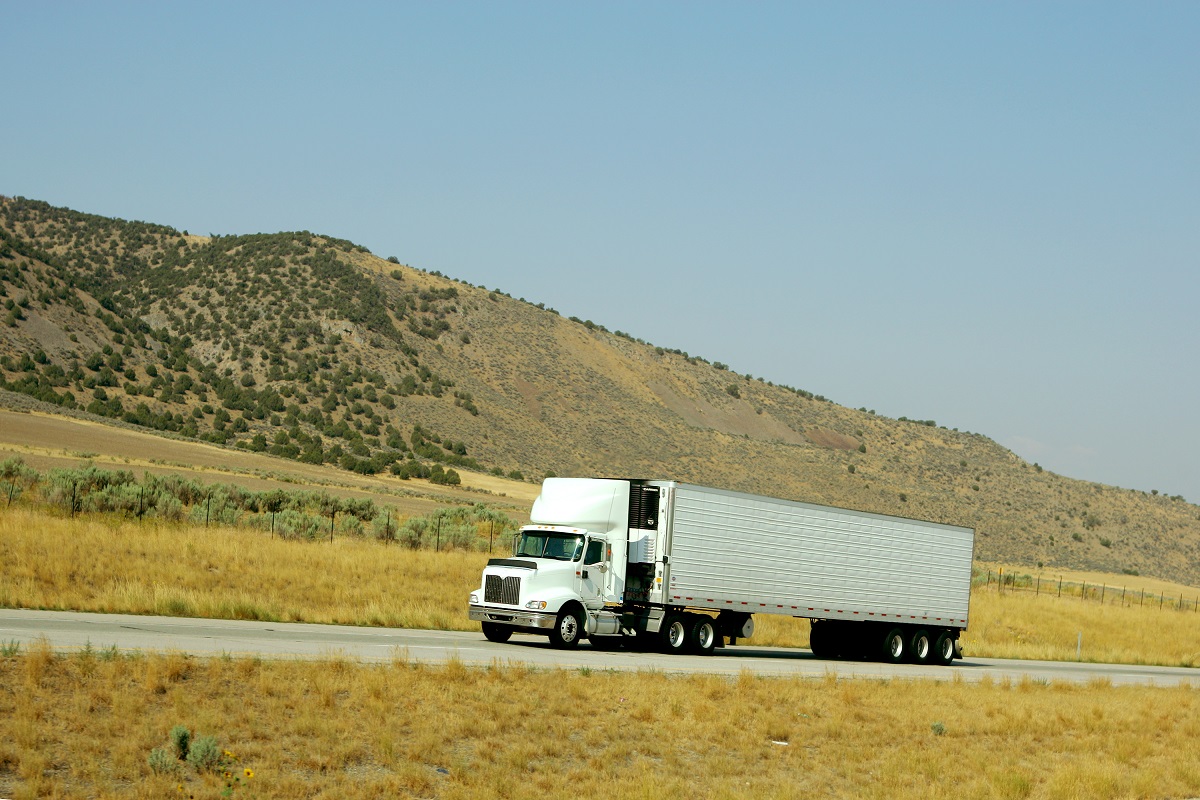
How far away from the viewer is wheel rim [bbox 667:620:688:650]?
26.9m

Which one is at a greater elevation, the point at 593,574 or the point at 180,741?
the point at 593,574

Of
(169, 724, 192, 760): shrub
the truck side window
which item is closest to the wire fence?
the truck side window

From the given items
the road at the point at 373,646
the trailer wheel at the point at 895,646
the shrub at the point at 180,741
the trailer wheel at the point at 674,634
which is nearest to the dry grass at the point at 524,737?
the shrub at the point at 180,741

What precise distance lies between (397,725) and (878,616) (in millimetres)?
19635

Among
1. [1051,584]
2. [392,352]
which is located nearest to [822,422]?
[392,352]

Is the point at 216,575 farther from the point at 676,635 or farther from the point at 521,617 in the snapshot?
the point at 676,635

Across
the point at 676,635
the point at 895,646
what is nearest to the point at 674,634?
the point at 676,635

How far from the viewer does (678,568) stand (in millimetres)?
26125

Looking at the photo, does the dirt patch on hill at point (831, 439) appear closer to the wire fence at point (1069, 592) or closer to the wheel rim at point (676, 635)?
the wire fence at point (1069, 592)

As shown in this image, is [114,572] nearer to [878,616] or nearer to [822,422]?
[878,616]

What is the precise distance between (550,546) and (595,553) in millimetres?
964

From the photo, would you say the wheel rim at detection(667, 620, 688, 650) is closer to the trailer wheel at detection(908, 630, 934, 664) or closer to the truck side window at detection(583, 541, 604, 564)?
the truck side window at detection(583, 541, 604, 564)

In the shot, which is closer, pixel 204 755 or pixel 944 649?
pixel 204 755

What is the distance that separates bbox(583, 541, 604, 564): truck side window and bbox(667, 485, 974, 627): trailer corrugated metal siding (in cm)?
156
